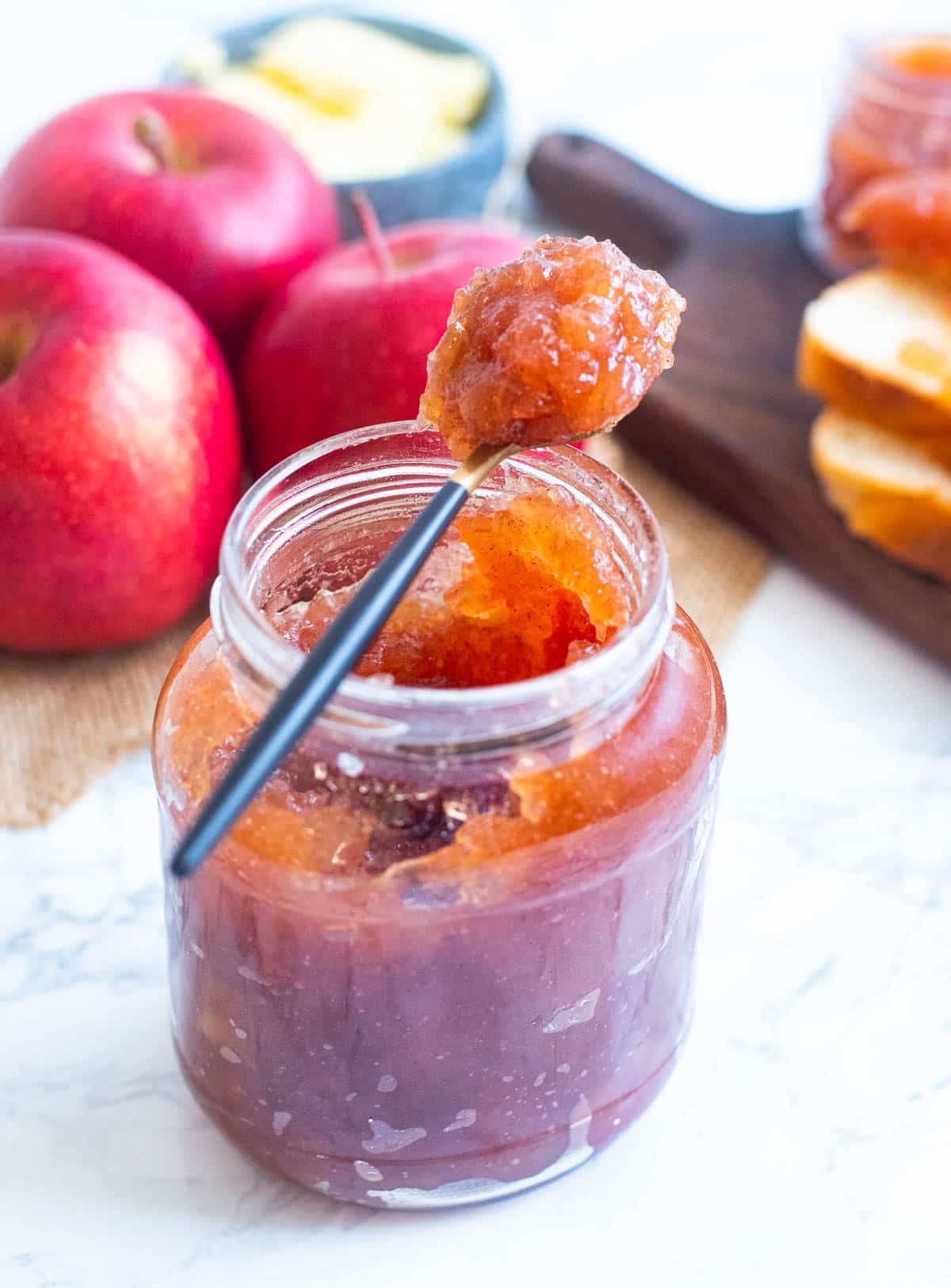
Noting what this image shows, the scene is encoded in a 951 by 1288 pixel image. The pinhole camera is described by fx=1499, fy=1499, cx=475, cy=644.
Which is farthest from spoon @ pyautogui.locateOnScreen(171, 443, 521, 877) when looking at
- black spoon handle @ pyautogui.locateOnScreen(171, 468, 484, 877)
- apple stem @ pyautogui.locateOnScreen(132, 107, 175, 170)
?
apple stem @ pyautogui.locateOnScreen(132, 107, 175, 170)

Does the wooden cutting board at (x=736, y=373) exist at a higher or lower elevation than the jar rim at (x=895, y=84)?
lower

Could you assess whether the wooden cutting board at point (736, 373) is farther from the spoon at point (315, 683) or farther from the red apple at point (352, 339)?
the spoon at point (315, 683)

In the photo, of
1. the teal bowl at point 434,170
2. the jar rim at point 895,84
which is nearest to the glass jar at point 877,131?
the jar rim at point 895,84

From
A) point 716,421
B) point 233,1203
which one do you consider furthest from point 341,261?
point 233,1203

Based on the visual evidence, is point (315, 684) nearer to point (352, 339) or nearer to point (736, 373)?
point (352, 339)

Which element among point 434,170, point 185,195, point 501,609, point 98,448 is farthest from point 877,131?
point 501,609

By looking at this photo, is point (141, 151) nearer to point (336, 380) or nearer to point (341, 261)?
point (341, 261)

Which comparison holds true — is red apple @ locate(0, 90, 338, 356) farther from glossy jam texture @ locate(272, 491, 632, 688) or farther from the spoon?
the spoon
